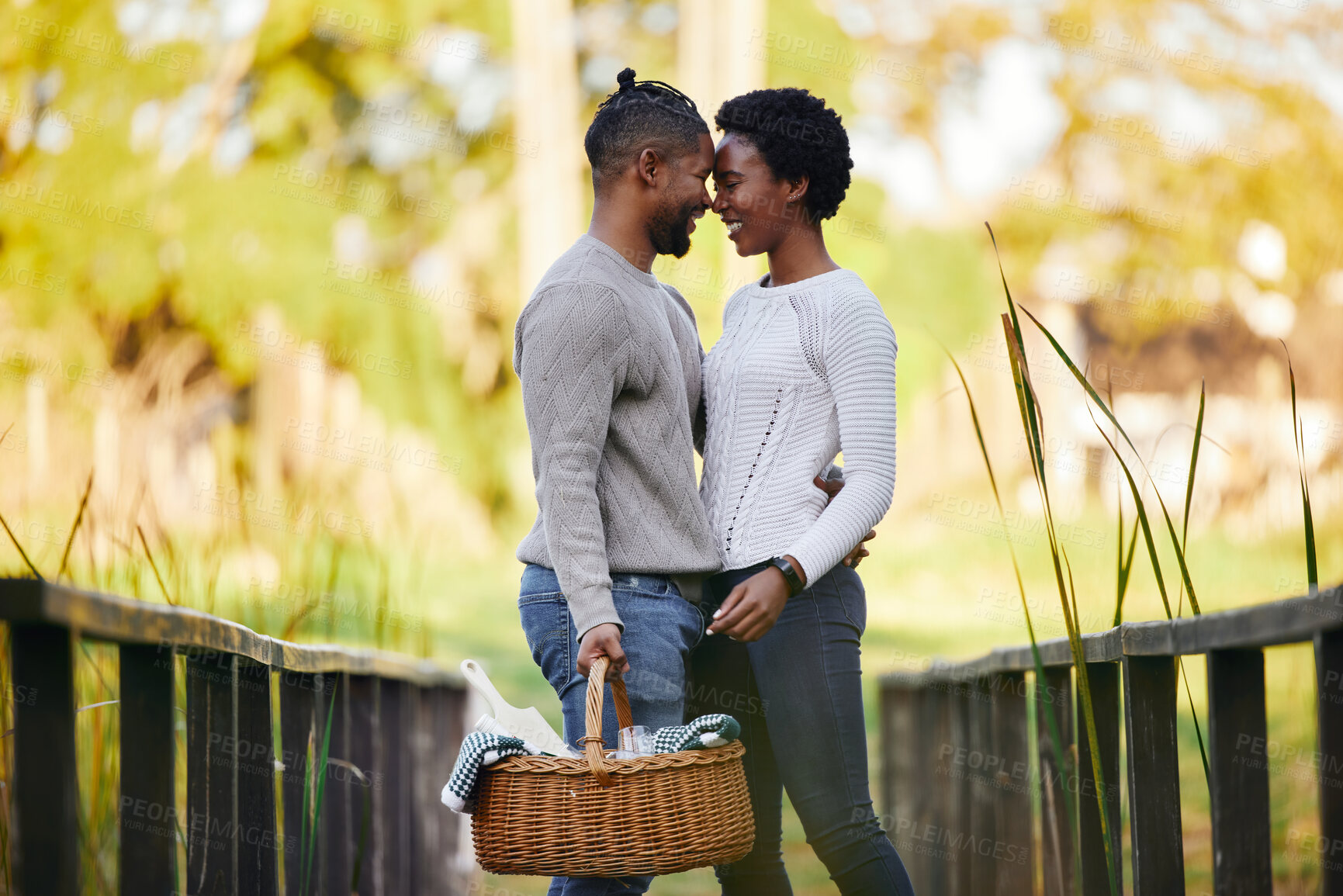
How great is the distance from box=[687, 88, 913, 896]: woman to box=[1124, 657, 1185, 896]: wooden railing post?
0.39 m

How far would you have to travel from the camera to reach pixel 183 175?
30.3 feet

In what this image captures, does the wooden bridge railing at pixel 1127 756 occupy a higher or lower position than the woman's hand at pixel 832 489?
lower

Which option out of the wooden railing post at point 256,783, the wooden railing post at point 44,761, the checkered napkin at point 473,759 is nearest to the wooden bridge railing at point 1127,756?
→ the checkered napkin at point 473,759

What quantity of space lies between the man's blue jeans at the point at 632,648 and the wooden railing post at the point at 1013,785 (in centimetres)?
Answer: 136

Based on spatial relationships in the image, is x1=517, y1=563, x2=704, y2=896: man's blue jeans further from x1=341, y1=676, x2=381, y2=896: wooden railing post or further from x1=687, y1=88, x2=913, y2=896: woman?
x1=341, y1=676, x2=381, y2=896: wooden railing post

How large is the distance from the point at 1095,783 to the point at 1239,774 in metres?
0.60

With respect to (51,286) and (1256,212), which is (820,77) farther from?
(51,286)

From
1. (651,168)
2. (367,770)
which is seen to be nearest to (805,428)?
(651,168)

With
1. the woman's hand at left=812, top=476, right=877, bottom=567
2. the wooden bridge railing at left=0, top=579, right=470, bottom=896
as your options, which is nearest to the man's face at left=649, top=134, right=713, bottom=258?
the woman's hand at left=812, top=476, right=877, bottom=567

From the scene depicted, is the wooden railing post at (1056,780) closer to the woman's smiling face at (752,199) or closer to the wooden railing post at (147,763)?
the woman's smiling face at (752,199)

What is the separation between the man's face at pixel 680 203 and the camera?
203 cm

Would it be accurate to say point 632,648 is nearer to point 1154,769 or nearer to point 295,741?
point 1154,769

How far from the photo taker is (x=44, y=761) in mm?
1198

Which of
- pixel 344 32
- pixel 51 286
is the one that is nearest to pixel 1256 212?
pixel 344 32
